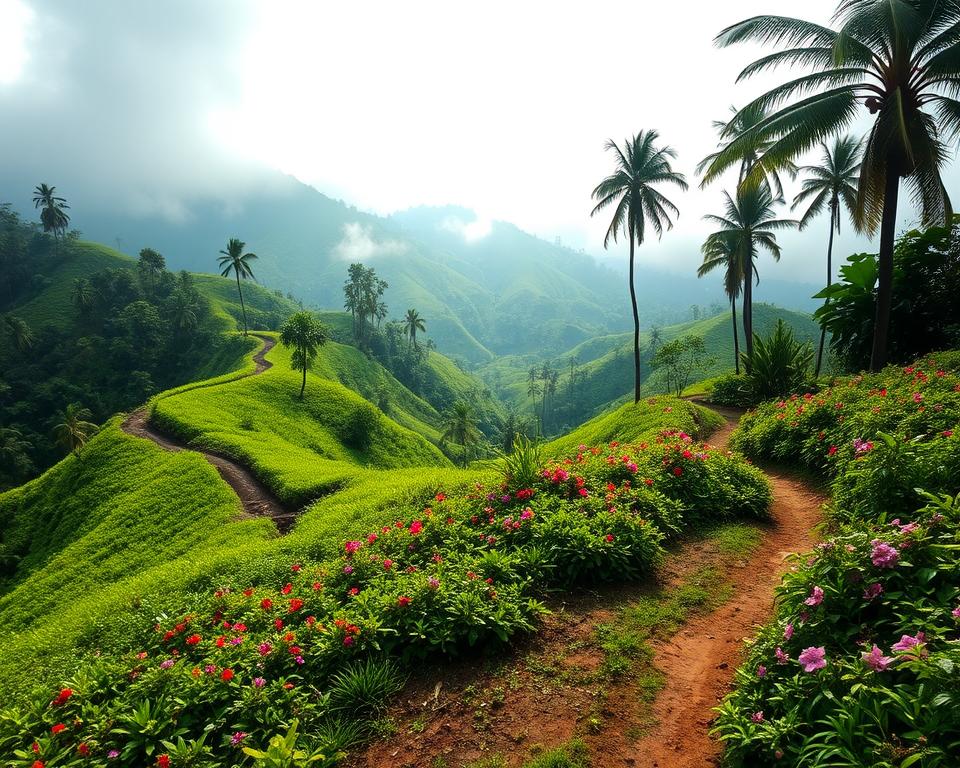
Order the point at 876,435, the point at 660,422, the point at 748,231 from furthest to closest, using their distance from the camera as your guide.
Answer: the point at 748,231
the point at 660,422
the point at 876,435

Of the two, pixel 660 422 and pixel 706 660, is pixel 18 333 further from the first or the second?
pixel 706 660

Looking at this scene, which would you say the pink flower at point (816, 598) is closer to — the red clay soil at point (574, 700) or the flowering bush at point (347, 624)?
the red clay soil at point (574, 700)

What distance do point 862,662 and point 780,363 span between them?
18601 millimetres

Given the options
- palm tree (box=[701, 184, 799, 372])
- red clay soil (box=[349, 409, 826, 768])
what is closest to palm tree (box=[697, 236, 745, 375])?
palm tree (box=[701, 184, 799, 372])

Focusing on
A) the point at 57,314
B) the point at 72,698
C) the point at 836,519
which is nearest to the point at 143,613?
the point at 72,698

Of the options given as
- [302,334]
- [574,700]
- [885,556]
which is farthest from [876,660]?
[302,334]

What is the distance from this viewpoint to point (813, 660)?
3.25 meters

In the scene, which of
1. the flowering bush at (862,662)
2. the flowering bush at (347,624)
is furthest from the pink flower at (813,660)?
the flowering bush at (347,624)

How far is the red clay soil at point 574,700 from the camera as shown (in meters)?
3.73

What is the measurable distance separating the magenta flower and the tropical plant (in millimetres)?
16753

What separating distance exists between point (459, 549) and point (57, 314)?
123712 mm

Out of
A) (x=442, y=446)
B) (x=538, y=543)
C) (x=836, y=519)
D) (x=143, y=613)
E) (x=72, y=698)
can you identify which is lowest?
(x=442, y=446)

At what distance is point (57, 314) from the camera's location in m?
93.8

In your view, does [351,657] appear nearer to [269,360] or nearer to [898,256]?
[898,256]
